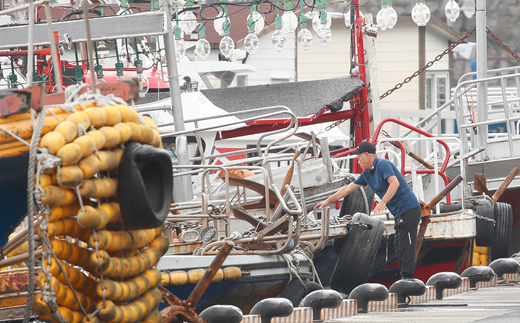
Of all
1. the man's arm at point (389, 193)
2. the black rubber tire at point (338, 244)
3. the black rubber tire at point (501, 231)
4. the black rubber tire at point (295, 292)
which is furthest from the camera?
the black rubber tire at point (501, 231)

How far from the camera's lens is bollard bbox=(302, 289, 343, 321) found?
18.4 feet

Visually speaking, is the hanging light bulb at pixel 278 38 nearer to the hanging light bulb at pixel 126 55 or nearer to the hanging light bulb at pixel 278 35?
the hanging light bulb at pixel 278 35

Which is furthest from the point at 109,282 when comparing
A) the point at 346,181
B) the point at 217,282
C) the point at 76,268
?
the point at 346,181

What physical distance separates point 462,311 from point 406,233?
6.01 ft

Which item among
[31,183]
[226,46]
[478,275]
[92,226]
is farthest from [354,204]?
[31,183]

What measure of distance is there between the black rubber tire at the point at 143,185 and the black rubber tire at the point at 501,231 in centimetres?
632

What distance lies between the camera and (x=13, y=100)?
11.7ft

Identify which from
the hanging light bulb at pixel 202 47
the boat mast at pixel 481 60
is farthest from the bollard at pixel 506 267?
the hanging light bulb at pixel 202 47

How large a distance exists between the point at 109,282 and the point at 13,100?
0.98m

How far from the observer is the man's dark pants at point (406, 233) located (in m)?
7.65

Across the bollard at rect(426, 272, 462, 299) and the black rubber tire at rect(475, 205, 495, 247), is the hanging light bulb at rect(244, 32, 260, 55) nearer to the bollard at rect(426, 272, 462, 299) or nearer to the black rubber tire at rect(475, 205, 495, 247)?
the black rubber tire at rect(475, 205, 495, 247)

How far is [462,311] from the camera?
593 cm

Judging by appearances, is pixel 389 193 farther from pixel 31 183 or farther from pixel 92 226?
pixel 31 183

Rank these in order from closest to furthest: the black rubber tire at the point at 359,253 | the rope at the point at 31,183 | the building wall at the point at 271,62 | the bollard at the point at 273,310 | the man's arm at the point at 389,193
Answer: the rope at the point at 31,183, the bollard at the point at 273,310, the man's arm at the point at 389,193, the black rubber tire at the point at 359,253, the building wall at the point at 271,62
